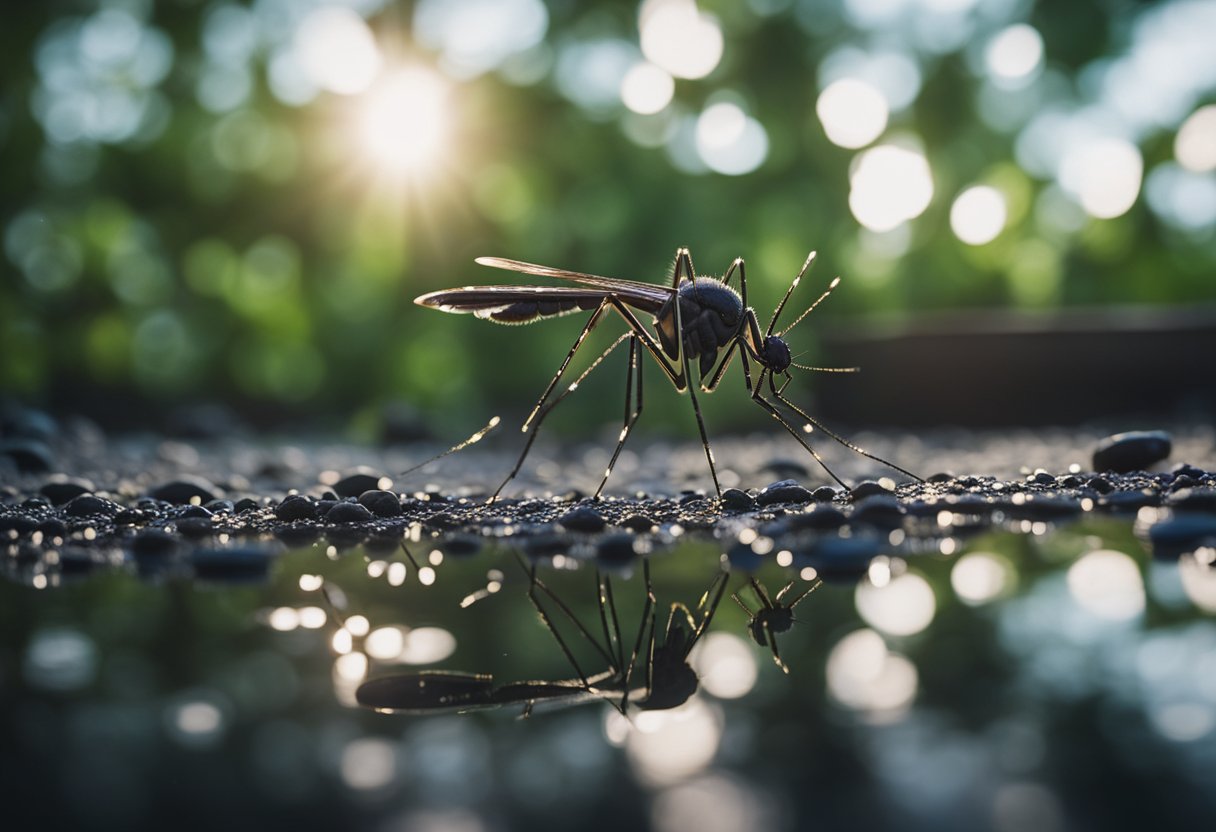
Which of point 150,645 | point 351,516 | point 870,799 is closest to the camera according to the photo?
point 870,799

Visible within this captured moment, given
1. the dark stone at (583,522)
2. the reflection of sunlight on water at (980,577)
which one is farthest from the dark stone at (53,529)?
the reflection of sunlight on water at (980,577)

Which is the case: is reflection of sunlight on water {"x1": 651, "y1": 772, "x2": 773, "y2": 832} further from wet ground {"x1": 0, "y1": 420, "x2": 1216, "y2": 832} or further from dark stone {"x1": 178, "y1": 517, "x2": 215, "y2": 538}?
dark stone {"x1": 178, "y1": 517, "x2": 215, "y2": 538}

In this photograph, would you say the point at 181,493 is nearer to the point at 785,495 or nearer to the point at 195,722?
the point at 785,495

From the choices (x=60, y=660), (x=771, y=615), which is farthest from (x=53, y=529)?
(x=771, y=615)

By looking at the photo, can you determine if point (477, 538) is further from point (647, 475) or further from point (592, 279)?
point (647, 475)

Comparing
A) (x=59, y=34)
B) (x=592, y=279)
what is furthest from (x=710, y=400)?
(x=59, y=34)
